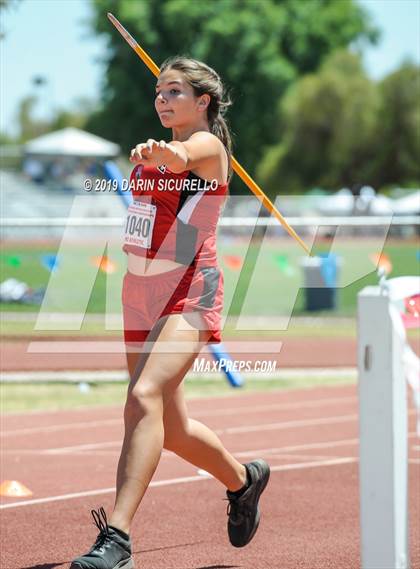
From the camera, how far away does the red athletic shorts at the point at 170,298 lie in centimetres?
546

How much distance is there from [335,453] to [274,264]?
14.3 metres

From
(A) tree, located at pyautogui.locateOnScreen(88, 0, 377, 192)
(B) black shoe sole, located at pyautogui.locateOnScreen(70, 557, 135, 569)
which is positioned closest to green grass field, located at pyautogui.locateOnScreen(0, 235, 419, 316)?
(B) black shoe sole, located at pyautogui.locateOnScreen(70, 557, 135, 569)

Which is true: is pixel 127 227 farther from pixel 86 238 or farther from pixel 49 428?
pixel 86 238

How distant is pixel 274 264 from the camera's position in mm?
23547

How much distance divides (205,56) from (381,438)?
58.3m

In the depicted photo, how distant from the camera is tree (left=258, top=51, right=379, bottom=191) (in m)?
60.3

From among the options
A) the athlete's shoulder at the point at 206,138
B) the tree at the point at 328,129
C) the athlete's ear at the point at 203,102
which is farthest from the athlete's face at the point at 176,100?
the tree at the point at 328,129

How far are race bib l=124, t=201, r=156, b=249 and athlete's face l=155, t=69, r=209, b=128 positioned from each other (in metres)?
0.41

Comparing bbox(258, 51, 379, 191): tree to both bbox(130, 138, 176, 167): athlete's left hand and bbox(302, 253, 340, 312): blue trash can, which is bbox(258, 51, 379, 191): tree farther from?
bbox(130, 138, 176, 167): athlete's left hand

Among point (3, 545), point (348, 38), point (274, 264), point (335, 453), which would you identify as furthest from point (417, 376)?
point (348, 38)

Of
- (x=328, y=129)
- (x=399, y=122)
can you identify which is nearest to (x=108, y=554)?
(x=328, y=129)

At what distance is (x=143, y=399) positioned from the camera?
17.2 feet

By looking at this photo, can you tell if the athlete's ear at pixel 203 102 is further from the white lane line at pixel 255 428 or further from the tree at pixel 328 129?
the tree at pixel 328 129

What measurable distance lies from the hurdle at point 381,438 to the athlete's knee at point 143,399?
156 centimetres
